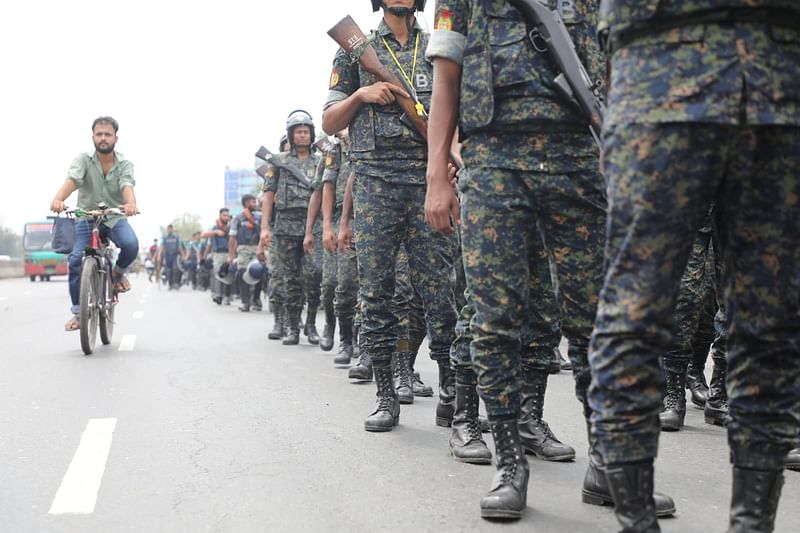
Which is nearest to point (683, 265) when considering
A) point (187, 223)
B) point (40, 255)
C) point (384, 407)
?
point (384, 407)

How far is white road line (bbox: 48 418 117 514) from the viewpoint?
11.9 feet

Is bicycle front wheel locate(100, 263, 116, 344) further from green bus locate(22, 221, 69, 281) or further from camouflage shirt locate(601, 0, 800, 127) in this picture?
green bus locate(22, 221, 69, 281)

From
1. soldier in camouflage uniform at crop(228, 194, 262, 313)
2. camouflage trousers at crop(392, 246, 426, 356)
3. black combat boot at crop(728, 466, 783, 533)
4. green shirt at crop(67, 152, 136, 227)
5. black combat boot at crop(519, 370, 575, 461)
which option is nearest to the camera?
black combat boot at crop(728, 466, 783, 533)

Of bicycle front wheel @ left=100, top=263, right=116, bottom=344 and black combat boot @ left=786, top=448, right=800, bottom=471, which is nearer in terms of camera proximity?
black combat boot @ left=786, top=448, right=800, bottom=471

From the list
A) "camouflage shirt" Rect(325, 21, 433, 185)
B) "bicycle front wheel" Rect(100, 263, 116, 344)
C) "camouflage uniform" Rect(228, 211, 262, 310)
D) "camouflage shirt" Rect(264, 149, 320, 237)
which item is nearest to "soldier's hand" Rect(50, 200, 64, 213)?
"bicycle front wheel" Rect(100, 263, 116, 344)

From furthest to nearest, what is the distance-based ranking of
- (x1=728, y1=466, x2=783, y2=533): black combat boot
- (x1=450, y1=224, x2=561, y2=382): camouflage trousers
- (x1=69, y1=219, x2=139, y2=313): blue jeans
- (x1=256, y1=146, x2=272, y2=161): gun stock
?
1. (x1=256, y1=146, x2=272, y2=161): gun stock
2. (x1=69, y1=219, x2=139, y2=313): blue jeans
3. (x1=450, y1=224, x2=561, y2=382): camouflage trousers
4. (x1=728, y1=466, x2=783, y2=533): black combat boot

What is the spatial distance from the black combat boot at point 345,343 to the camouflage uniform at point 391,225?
10.0ft

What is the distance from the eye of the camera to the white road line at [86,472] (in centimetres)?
364

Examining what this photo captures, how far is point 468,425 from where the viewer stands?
4.34 metres

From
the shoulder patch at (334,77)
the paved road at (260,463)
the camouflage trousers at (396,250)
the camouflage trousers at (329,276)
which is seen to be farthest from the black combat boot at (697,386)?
the camouflage trousers at (329,276)

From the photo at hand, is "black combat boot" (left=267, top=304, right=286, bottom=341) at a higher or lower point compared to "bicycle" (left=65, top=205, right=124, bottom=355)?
lower

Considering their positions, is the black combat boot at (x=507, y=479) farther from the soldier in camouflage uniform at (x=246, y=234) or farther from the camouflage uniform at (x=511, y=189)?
the soldier in camouflage uniform at (x=246, y=234)

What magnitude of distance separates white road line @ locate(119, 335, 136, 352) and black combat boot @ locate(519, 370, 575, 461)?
19.4 feet

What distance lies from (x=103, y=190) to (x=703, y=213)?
25.7 feet
